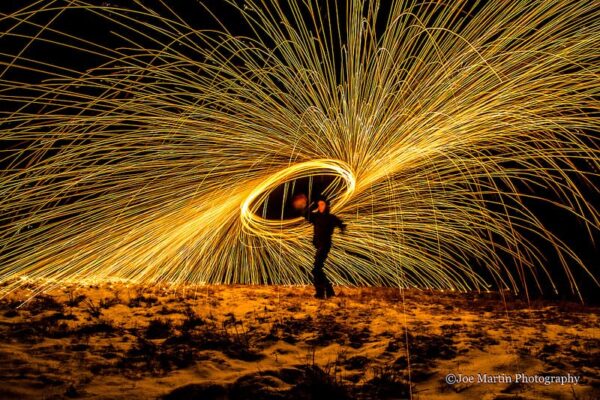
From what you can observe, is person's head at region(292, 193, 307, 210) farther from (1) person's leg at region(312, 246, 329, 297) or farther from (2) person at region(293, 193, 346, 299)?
(1) person's leg at region(312, 246, 329, 297)

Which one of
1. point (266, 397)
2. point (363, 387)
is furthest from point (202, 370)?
point (363, 387)

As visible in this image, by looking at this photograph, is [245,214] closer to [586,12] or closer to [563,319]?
[563,319]

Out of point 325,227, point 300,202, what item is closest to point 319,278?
point 325,227

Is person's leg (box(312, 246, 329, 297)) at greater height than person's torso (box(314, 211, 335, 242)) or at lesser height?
lesser

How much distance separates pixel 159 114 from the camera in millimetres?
7855

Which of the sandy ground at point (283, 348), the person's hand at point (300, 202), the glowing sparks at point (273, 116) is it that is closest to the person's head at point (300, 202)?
the person's hand at point (300, 202)

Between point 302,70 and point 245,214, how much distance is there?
287 centimetres

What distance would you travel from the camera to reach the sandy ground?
3871mm

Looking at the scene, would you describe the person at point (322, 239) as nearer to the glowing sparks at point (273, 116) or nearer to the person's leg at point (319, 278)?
the person's leg at point (319, 278)

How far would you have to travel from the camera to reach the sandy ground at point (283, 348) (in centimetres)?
387

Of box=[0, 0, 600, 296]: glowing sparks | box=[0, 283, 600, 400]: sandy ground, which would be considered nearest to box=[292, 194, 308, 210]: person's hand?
box=[0, 0, 600, 296]: glowing sparks

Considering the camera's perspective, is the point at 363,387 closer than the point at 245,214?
Yes

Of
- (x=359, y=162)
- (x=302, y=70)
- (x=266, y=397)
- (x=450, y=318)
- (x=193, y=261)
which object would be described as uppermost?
(x=302, y=70)

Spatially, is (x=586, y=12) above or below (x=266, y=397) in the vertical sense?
above
